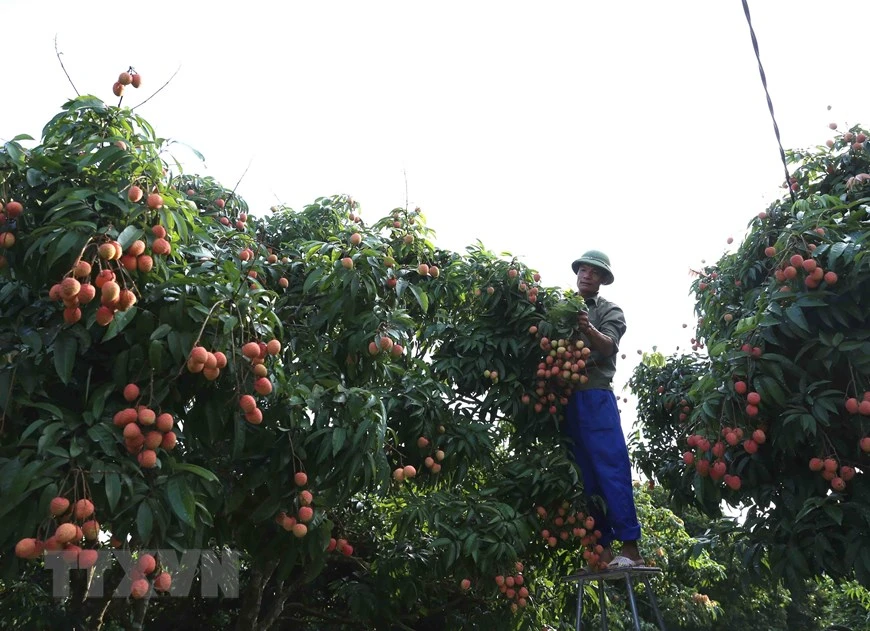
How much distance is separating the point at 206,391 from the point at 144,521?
52cm

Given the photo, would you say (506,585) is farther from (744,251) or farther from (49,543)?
(49,543)

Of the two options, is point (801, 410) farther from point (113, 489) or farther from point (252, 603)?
point (252, 603)

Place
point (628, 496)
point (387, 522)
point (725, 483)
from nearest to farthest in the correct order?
point (725, 483) < point (628, 496) < point (387, 522)

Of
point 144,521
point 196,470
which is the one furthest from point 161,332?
point 144,521

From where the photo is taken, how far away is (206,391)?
234cm

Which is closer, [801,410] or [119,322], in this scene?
[119,322]

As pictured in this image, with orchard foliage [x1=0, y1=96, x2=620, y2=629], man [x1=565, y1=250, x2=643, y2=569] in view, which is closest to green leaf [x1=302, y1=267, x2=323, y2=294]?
orchard foliage [x1=0, y1=96, x2=620, y2=629]

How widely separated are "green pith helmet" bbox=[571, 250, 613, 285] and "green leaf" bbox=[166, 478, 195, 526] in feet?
9.25

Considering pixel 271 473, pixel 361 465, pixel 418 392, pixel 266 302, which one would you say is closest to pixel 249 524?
pixel 271 473

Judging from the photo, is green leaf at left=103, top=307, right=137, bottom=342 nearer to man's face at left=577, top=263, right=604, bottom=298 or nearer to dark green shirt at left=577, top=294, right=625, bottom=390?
dark green shirt at left=577, top=294, right=625, bottom=390

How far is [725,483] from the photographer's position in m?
3.04

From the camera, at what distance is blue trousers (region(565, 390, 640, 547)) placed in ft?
12.4

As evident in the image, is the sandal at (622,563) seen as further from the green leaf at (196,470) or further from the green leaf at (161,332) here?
the green leaf at (161,332)

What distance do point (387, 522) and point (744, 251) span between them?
3102 millimetres
